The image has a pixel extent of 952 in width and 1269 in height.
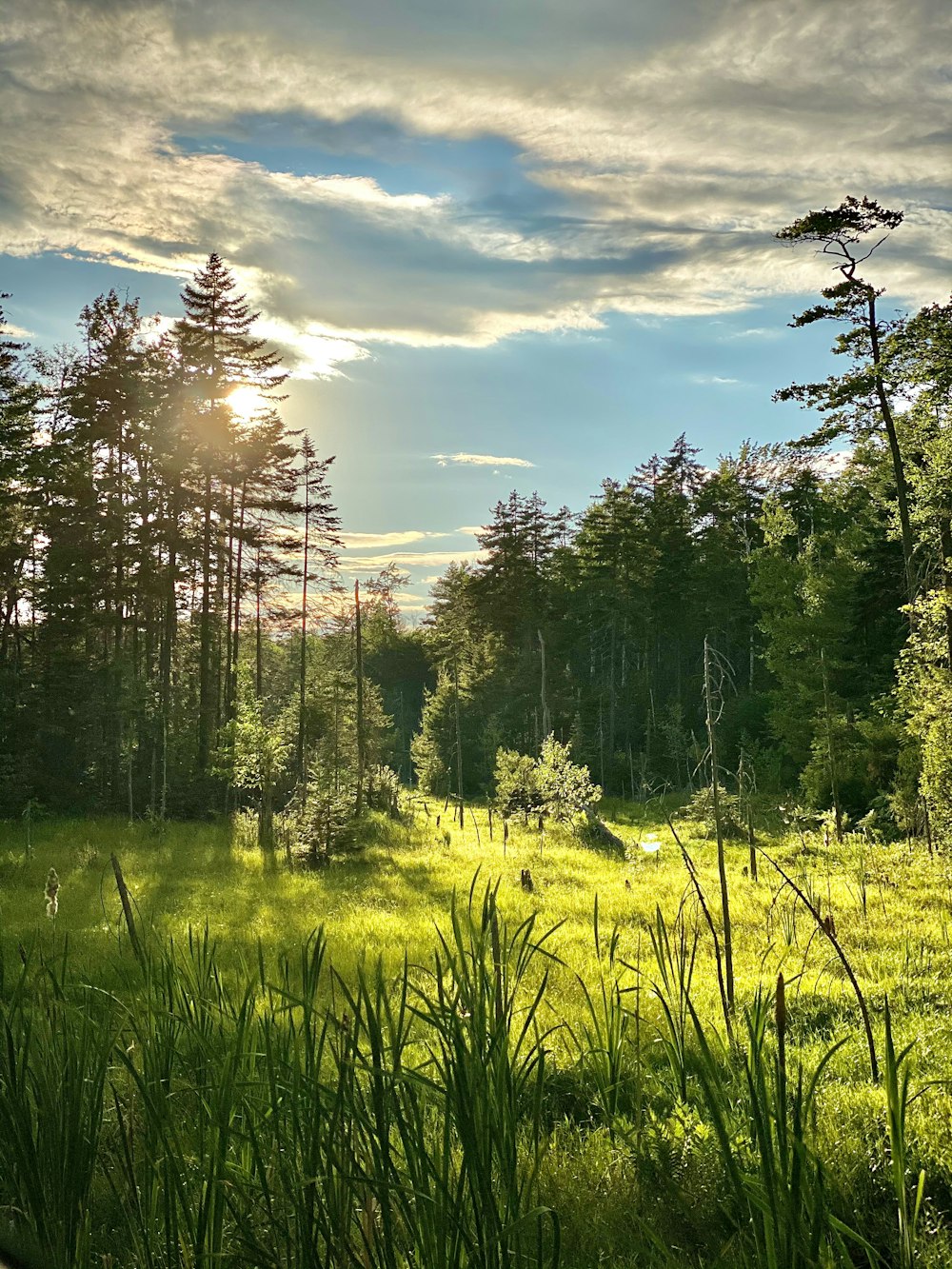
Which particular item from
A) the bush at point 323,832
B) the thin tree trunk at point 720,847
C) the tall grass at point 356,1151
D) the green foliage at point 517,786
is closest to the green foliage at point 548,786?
the green foliage at point 517,786

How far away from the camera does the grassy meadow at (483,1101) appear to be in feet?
5.68

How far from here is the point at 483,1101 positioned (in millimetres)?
1863

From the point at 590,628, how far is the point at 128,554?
28.4 meters

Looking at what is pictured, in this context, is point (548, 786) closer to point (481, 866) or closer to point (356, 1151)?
point (481, 866)

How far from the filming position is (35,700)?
984 inches

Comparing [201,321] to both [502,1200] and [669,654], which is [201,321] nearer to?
[502,1200]

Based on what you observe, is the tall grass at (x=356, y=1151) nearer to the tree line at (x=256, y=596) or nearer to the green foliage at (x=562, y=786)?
the tree line at (x=256, y=596)

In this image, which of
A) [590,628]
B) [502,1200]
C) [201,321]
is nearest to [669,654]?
[590,628]

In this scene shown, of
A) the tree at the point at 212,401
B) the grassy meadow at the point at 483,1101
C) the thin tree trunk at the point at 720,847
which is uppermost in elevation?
the tree at the point at 212,401

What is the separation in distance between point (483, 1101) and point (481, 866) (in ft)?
38.0

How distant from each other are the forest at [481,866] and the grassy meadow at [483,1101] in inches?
1.2

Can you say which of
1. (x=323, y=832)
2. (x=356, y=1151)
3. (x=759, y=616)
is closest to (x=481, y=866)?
(x=323, y=832)

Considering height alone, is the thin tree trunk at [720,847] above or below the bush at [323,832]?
above

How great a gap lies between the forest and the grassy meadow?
0.03m
